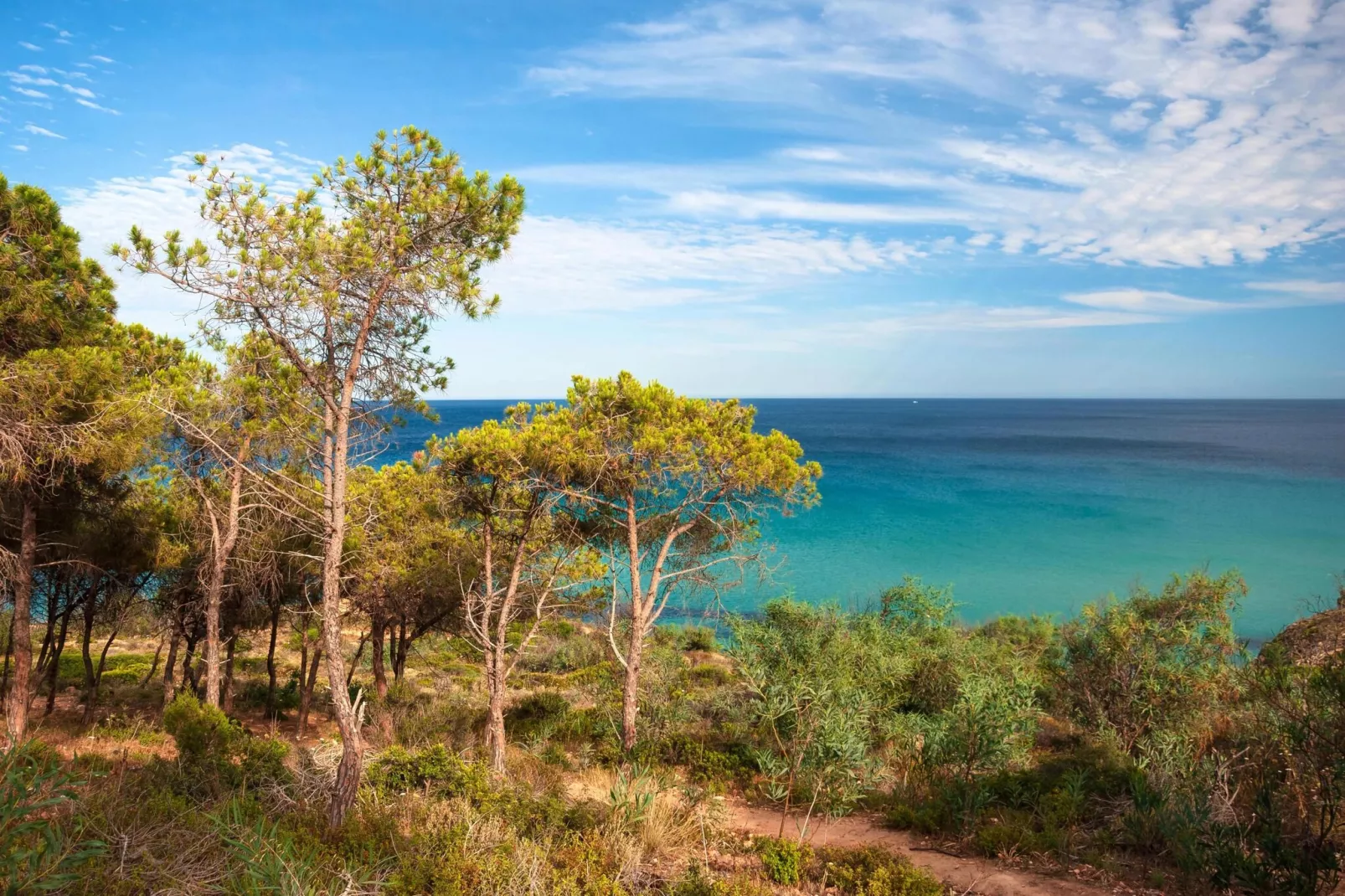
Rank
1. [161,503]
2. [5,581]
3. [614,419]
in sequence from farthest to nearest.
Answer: [161,503] < [614,419] < [5,581]

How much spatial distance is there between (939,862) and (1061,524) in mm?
61931

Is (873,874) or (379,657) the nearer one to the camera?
(873,874)

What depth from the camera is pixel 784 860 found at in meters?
7.07

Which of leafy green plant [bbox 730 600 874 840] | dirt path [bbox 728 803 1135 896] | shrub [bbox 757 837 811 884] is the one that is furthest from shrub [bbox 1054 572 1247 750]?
shrub [bbox 757 837 811 884]

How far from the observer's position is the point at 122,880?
15.3ft

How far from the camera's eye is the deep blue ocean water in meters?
43.2

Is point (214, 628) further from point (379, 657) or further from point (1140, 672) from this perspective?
point (1140, 672)

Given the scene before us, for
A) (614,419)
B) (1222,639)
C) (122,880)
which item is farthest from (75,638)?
(1222,639)

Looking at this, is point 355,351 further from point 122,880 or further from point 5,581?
point 5,581

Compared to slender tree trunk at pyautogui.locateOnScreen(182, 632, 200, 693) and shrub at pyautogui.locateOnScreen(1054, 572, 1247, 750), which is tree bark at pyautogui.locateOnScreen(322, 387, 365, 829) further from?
shrub at pyautogui.locateOnScreen(1054, 572, 1247, 750)

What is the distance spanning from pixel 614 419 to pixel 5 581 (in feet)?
31.5

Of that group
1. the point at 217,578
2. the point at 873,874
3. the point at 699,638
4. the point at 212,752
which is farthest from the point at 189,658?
the point at 699,638

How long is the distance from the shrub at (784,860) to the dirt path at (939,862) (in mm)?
1044

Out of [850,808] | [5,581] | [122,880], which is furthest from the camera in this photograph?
[5,581]
